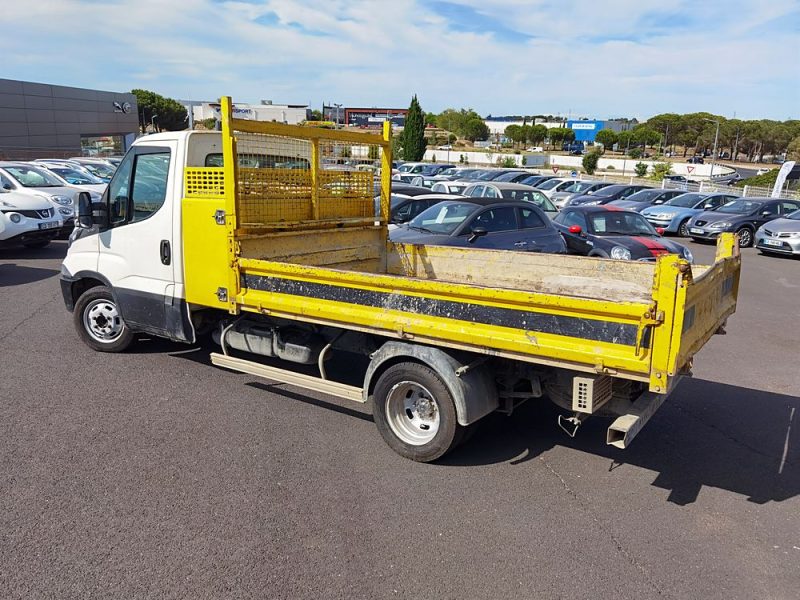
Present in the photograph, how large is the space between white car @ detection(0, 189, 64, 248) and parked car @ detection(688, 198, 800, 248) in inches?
693

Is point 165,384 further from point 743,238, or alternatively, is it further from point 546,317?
point 743,238

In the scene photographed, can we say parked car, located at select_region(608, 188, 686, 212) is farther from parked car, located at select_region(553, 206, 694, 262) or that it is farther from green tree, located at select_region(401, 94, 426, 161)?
green tree, located at select_region(401, 94, 426, 161)

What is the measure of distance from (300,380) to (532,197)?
11.6 m

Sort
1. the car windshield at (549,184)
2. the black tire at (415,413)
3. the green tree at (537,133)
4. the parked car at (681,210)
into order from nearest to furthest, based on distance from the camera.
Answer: the black tire at (415,413) → the parked car at (681,210) → the car windshield at (549,184) → the green tree at (537,133)

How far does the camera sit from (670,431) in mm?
5508

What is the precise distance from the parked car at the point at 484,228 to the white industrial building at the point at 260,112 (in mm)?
3042

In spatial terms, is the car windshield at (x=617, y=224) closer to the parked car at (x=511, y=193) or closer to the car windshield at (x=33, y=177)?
the parked car at (x=511, y=193)

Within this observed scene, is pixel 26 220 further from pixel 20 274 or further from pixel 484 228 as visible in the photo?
pixel 484 228

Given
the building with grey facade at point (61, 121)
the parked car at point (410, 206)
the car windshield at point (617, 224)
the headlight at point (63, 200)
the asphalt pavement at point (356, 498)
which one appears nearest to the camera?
the asphalt pavement at point (356, 498)

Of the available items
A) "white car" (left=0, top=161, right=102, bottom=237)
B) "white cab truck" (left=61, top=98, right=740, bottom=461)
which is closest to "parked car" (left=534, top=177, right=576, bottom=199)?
"white car" (left=0, top=161, right=102, bottom=237)

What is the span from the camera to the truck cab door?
6.04 metres

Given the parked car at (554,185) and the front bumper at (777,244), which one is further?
the parked car at (554,185)

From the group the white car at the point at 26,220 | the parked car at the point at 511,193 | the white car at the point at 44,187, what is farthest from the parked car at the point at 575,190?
the white car at the point at 26,220

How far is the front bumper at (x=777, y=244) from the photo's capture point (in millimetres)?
16406
